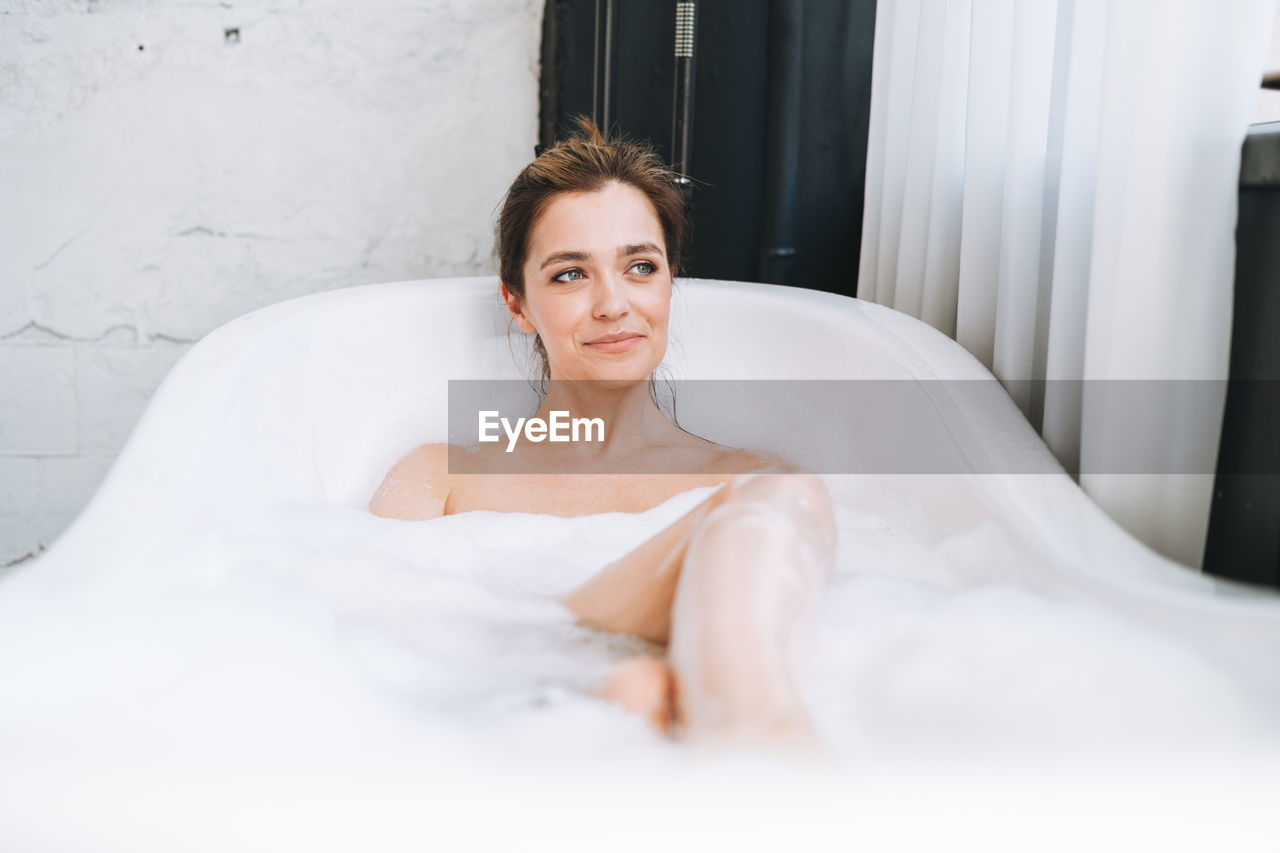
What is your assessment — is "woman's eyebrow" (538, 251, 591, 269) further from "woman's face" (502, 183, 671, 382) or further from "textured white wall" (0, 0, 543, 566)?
"textured white wall" (0, 0, 543, 566)

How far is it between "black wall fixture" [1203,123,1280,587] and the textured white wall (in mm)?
1531

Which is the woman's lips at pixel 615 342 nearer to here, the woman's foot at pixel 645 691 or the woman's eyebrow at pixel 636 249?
the woman's eyebrow at pixel 636 249

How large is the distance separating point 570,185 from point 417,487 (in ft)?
1.52

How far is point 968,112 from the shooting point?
1351 mm

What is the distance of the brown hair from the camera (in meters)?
1.35

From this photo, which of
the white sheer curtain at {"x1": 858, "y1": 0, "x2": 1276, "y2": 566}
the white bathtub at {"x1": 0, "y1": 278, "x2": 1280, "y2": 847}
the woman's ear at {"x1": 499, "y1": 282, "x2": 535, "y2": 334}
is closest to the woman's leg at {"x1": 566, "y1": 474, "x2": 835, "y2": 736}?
the white bathtub at {"x1": 0, "y1": 278, "x2": 1280, "y2": 847}

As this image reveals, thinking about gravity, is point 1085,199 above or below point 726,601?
above

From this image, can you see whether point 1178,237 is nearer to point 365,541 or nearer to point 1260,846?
point 1260,846

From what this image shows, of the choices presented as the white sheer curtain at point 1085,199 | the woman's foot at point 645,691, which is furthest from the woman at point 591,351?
the white sheer curtain at point 1085,199

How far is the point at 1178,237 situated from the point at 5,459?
214 centimetres

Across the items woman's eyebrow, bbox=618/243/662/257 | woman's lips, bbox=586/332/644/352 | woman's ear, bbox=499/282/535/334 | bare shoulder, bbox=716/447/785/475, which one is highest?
woman's eyebrow, bbox=618/243/662/257

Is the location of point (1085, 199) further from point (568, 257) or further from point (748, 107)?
point (748, 107)

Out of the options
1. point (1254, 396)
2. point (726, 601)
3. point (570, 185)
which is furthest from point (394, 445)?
point (1254, 396)

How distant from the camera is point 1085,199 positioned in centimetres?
110
